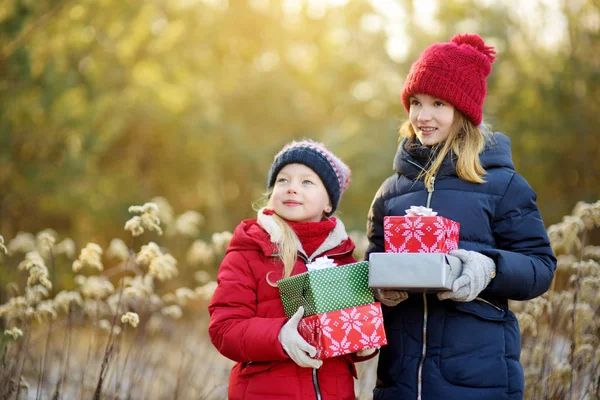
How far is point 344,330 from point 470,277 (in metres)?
0.55

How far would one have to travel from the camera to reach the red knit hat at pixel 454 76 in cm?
317

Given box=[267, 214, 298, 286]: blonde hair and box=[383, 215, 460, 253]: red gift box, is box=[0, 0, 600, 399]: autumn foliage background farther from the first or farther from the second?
box=[383, 215, 460, 253]: red gift box

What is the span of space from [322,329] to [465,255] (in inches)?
25.3

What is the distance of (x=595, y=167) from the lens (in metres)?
10.7

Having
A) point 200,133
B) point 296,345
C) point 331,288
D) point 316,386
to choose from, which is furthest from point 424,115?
point 200,133

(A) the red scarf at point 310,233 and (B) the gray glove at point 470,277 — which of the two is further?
(A) the red scarf at point 310,233

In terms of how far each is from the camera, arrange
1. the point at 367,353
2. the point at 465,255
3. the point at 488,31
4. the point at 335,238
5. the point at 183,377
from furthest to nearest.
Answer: the point at 488,31 < the point at 183,377 < the point at 335,238 < the point at 367,353 < the point at 465,255

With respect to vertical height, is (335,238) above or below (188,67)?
below

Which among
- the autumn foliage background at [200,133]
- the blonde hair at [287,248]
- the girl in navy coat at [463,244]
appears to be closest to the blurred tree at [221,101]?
the autumn foliage background at [200,133]

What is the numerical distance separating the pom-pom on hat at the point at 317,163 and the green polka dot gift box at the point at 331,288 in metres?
0.67

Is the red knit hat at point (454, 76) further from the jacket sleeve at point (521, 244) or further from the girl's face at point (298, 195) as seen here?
the girl's face at point (298, 195)

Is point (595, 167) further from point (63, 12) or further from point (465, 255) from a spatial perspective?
point (465, 255)

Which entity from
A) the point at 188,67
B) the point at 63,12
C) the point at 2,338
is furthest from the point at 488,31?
the point at 2,338

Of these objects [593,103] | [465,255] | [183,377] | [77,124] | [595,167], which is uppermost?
[593,103]
